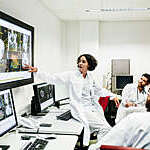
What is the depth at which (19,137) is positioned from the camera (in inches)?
83.1

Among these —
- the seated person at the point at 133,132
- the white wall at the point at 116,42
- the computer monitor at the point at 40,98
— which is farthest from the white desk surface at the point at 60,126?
the white wall at the point at 116,42

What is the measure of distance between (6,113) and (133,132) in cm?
111

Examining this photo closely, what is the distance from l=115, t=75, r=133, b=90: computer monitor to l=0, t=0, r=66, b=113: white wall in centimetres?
130

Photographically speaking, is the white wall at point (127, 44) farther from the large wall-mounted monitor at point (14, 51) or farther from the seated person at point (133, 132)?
the seated person at point (133, 132)

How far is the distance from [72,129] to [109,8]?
8.04ft

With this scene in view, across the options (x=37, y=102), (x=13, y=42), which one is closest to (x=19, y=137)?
(x=37, y=102)

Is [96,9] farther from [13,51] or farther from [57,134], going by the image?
[57,134]

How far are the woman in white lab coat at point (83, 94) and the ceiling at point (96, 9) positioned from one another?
3.54 ft

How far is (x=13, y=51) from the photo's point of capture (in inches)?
97.9

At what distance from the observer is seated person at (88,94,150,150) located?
134 centimetres

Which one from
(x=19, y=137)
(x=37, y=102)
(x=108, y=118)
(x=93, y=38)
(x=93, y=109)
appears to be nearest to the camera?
(x=19, y=137)

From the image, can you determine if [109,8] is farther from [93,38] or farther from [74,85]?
[74,85]

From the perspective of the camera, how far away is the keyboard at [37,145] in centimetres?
182

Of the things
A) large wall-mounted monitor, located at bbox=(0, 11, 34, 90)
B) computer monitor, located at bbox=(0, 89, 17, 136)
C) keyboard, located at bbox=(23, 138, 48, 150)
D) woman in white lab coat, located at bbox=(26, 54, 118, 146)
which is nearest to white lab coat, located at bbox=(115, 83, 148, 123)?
woman in white lab coat, located at bbox=(26, 54, 118, 146)
